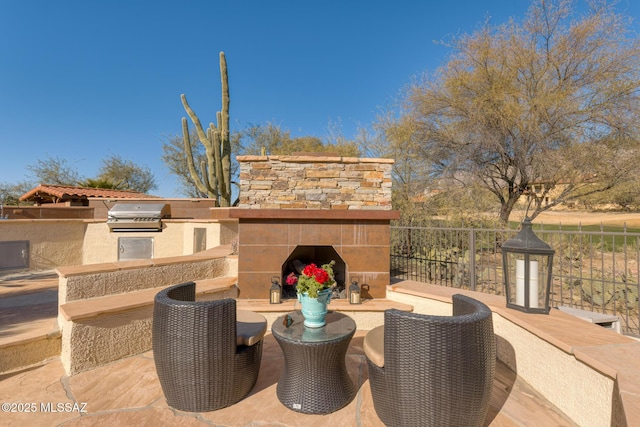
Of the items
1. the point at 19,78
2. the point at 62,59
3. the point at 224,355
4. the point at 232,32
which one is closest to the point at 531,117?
the point at 224,355

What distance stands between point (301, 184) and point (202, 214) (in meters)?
5.29

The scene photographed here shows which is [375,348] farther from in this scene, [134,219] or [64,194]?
[64,194]

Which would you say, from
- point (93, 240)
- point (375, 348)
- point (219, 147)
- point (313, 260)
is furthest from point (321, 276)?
point (93, 240)

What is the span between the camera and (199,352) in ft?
7.04

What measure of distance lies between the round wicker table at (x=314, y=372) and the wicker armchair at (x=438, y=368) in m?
0.53

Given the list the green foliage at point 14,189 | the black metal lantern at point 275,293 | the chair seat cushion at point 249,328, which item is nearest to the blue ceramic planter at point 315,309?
the chair seat cushion at point 249,328

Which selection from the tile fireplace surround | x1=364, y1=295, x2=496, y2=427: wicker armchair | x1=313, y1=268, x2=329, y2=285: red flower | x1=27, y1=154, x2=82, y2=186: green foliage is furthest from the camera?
x1=27, y1=154, x2=82, y2=186: green foliage

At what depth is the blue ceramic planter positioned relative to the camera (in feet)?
8.31

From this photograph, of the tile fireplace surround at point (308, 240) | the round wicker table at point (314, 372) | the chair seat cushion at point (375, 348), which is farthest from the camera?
the tile fireplace surround at point (308, 240)

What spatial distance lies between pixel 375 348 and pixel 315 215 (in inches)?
94.6

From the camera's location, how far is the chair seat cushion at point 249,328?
2346mm

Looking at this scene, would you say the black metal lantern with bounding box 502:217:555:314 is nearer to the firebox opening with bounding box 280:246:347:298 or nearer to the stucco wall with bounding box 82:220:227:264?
the firebox opening with bounding box 280:246:347:298

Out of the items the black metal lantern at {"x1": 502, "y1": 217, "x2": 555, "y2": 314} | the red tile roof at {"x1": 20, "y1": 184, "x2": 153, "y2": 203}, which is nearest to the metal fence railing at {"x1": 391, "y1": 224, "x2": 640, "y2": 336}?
the black metal lantern at {"x1": 502, "y1": 217, "x2": 555, "y2": 314}

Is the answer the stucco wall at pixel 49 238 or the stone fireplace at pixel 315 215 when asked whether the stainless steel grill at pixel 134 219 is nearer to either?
the stucco wall at pixel 49 238
